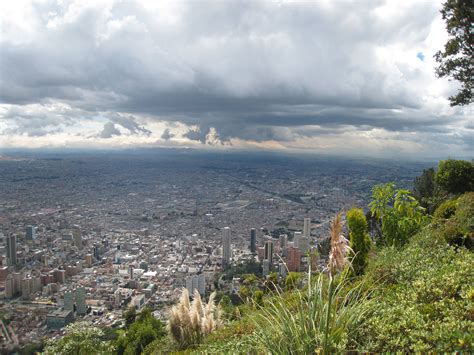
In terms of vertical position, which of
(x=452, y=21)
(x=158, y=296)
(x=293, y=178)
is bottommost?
(x=158, y=296)

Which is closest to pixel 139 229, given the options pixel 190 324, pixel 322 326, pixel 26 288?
pixel 26 288

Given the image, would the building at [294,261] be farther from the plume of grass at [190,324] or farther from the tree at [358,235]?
the plume of grass at [190,324]

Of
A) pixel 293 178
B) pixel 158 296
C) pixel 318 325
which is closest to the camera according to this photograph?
pixel 318 325

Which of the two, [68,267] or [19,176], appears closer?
[68,267]

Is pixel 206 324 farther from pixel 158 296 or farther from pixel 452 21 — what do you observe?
pixel 158 296

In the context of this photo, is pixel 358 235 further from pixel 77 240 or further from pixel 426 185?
pixel 77 240

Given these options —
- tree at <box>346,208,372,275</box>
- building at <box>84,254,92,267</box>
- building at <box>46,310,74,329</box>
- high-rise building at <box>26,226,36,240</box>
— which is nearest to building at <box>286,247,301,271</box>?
tree at <box>346,208,372,275</box>

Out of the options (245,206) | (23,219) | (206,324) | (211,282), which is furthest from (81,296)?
(245,206)
